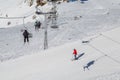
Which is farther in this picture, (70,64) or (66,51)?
(66,51)

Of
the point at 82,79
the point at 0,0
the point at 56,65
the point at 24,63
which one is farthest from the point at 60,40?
the point at 0,0

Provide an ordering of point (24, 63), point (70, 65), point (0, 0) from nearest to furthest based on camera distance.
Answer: point (70, 65) → point (24, 63) → point (0, 0)

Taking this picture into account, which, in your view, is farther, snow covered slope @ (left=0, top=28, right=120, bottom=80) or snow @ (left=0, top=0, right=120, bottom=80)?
snow @ (left=0, top=0, right=120, bottom=80)

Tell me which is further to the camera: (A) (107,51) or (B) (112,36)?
(B) (112,36)

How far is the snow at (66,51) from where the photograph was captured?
1842 centimetres

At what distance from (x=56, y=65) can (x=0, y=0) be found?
55.6 metres

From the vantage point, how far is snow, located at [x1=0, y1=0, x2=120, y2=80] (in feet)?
60.4

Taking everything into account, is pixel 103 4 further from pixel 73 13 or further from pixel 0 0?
pixel 0 0

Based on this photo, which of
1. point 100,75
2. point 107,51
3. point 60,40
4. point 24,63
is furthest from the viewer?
point 60,40

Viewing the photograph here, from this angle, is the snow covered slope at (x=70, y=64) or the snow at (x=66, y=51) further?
the snow at (x=66, y=51)

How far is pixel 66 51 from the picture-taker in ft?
76.4

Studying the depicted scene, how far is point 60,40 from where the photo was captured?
2988 cm

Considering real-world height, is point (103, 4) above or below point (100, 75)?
above

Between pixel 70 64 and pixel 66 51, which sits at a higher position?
pixel 66 51
